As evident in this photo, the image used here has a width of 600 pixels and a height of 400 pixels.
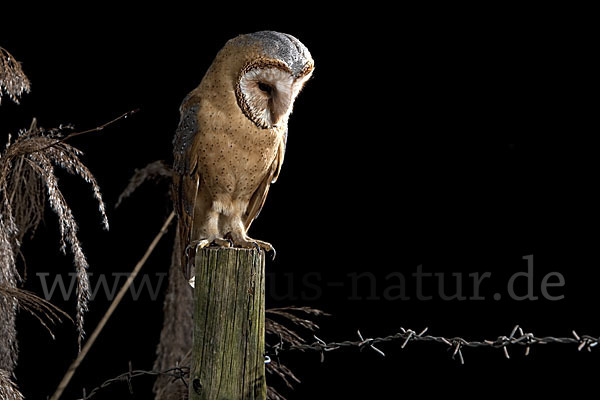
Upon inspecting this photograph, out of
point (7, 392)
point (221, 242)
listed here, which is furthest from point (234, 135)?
point (7, 392)

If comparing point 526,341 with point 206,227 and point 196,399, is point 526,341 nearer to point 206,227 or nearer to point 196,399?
point 196,399

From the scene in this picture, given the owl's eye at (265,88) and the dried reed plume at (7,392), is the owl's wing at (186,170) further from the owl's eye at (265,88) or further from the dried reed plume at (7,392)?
the dried reed plume at (7,392)

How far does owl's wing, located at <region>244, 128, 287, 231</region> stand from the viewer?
2.15 metres

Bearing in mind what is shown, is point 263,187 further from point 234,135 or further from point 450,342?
point 450,342

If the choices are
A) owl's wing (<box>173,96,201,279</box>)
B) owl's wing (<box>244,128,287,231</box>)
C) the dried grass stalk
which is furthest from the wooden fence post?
the dried grass stalk

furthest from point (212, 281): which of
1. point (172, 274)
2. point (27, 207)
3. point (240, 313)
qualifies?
point (172, 274)

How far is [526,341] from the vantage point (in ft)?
4.81

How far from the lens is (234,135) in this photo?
6.29 feet

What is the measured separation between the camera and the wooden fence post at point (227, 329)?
57.7 inches

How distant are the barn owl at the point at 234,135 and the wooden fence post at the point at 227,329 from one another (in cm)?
34

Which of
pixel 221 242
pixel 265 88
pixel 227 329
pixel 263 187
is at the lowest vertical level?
pixel 227 329

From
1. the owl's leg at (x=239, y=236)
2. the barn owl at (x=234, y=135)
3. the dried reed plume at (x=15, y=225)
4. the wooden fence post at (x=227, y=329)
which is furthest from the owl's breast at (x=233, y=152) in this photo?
the wooden fence post at (x=227, y=329)

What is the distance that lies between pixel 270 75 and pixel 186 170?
1.34ft

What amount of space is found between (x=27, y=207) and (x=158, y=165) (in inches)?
21.6
